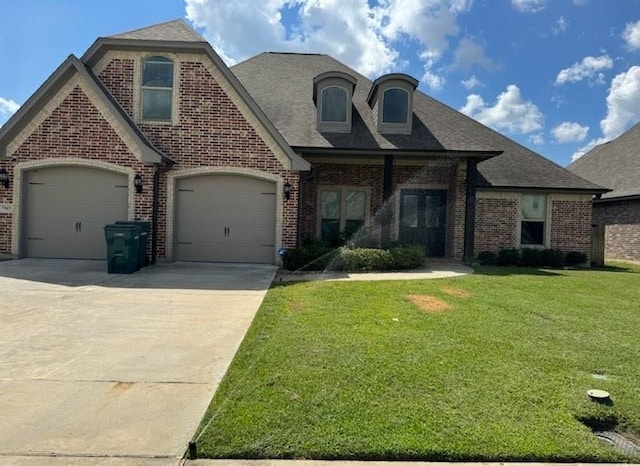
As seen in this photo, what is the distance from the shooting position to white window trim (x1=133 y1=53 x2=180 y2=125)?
1205cm

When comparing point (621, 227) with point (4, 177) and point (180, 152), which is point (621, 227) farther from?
point (4, 177)

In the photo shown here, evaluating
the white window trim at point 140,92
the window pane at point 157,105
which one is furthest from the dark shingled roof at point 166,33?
the window pane at point 157,105

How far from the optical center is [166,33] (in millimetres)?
12461

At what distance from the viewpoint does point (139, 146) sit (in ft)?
36.6

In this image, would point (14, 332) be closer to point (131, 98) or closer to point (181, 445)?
point (181, 445)

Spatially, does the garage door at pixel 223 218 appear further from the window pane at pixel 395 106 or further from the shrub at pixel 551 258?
the shrub at pixel 551 258

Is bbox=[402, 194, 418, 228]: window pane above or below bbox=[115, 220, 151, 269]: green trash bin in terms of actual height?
above

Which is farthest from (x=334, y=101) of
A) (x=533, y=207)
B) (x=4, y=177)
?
(x=4, y=177)

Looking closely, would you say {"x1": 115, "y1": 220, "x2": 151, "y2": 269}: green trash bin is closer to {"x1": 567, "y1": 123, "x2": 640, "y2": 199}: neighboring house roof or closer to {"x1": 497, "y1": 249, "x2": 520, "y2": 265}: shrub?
{"x1": 497, "y1": 249, "x2": 520, "y2": 265}: shrub

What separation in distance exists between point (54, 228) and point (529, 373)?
12028 millimetres

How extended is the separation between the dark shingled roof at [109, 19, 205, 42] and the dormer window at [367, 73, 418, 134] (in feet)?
19.4

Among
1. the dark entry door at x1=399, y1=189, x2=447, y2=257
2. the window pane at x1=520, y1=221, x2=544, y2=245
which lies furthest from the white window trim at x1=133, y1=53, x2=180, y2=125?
the window pane at x1=520, y1=221, x2=544, y2=245

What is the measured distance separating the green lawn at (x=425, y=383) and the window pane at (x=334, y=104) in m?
8.78

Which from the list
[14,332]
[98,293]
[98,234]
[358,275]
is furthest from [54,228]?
[358,275]
